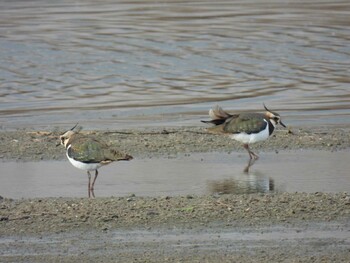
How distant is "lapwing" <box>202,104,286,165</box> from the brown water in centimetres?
207

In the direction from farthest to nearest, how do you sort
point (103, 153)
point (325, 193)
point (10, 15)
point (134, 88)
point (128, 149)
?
point (10, 15), point (134, 88), point (128, 149), point (103, 153), point (325, 193)

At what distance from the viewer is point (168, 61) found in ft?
76.6

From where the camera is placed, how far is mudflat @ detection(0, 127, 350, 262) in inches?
352

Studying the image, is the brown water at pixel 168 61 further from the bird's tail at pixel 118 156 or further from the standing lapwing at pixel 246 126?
the bird's tail at pixel 118 156

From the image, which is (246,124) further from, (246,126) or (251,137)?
(251,137)

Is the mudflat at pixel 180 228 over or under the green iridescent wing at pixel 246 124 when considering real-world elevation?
over

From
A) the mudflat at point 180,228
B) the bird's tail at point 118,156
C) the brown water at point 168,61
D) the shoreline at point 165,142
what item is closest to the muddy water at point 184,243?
the mudflat at point 180,228

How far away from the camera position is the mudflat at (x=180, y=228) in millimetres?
8953

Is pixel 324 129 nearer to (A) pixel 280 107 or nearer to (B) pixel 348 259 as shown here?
(A) pixel 280 107

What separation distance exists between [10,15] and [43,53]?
6.39 m

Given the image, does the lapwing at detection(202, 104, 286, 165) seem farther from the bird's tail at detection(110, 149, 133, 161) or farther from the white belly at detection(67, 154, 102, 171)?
the white belly at detection(67, 154, 102, 171)

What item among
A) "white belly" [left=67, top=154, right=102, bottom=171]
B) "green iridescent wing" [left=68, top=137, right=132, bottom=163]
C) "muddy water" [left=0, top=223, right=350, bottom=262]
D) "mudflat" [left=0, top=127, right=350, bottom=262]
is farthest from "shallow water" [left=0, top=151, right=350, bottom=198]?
"muddy water" [left=0, top=223, right=350, bottom=262]

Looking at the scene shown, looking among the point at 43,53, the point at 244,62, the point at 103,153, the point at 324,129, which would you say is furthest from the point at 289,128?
the point at 43,53

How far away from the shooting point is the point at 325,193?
36.5ft
